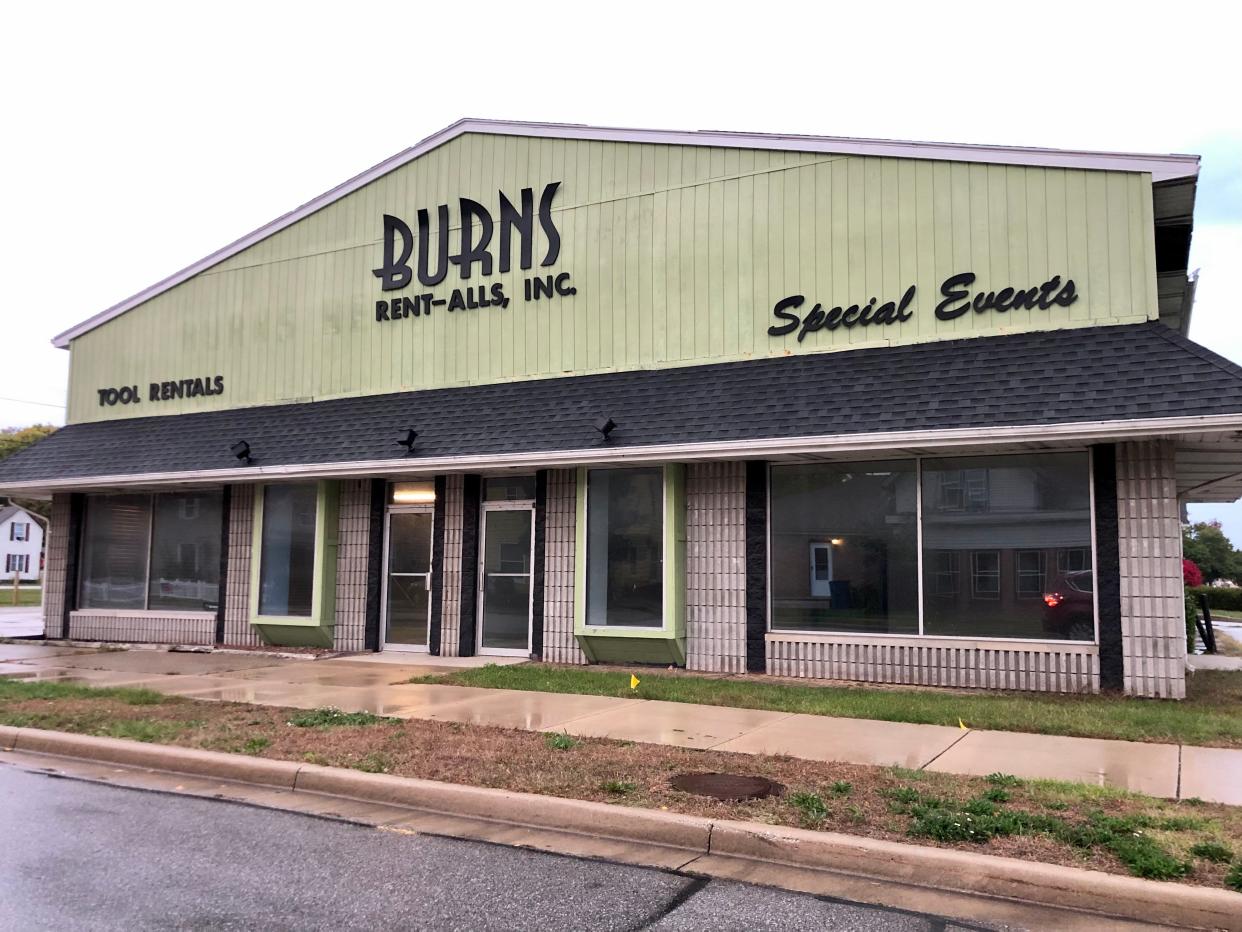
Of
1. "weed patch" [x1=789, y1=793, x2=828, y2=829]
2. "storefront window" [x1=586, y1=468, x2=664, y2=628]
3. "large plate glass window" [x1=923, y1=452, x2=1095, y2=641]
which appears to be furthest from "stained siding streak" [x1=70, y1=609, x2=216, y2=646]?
"weed patch" [x1=789, y1=793, x2=828, y2=829]

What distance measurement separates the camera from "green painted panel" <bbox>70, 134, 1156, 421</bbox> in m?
11.6

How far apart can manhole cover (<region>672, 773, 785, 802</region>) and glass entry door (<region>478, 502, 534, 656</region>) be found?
7430 millimetres

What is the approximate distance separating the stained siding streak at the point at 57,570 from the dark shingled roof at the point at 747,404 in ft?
3.41

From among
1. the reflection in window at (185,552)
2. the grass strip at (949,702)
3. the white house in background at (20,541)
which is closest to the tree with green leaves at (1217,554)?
the grass strip at (949,702)

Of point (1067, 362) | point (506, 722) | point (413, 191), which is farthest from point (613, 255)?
point (506, 722)

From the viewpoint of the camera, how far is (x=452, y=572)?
1476cm

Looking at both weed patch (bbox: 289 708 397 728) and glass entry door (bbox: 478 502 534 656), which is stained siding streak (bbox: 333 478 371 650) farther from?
weed patch (bbox: 289 708 397 728)

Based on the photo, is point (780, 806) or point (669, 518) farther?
point (669, 518)

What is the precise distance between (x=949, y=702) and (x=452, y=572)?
24.9 feet

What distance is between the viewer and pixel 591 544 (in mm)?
13531

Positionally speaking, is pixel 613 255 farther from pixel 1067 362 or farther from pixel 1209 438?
pixel 1209 438

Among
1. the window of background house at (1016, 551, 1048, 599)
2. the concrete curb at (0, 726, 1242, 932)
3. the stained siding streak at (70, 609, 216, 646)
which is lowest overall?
the concrete curb at (0, 726, 1242, 932)

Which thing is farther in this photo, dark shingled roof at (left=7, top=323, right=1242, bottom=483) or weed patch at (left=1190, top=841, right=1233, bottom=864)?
dark shingled roof at (left=7, top=323, right=1242, bottom=483)

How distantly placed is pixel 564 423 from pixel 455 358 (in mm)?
3064
